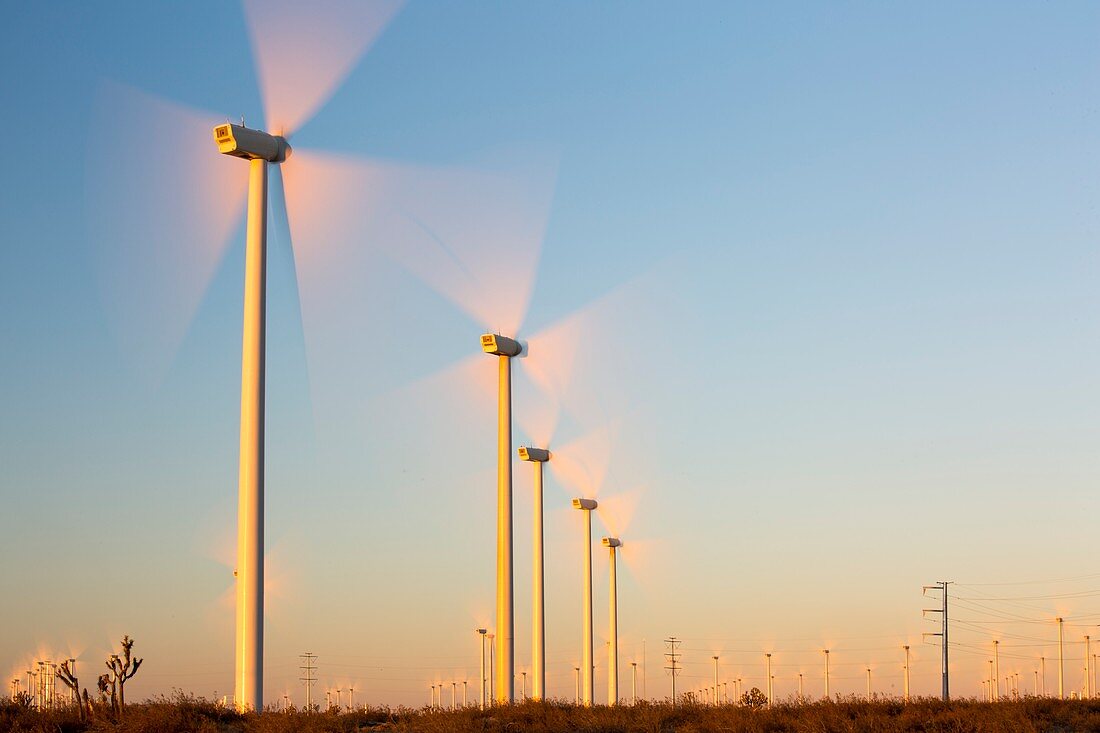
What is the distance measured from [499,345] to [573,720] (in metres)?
34.7

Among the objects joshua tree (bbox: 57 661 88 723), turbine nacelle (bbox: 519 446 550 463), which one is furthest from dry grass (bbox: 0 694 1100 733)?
turbine nacelle (bbox: 519 446 550 463)

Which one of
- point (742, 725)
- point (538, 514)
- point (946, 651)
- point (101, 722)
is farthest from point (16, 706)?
point (946, 651)

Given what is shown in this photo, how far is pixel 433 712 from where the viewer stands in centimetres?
3944

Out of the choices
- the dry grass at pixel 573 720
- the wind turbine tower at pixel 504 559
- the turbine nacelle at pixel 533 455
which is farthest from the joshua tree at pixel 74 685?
the turbine nacelle at pixel 533 455

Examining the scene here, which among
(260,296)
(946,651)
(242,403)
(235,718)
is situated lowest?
(946,651)

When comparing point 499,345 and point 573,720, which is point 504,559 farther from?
point 573,720

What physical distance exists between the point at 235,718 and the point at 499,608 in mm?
27019

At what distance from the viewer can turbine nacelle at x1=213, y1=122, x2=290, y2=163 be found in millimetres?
43375

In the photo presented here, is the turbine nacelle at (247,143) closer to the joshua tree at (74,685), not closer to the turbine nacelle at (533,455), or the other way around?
the joshua tree at (74,685)

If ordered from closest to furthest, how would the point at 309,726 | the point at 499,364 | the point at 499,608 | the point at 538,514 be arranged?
the point at 309,726 → the point at 499,608 → the point at 499,364 → the point at 538,514

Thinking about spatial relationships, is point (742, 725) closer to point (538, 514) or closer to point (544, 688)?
point (544, 688)

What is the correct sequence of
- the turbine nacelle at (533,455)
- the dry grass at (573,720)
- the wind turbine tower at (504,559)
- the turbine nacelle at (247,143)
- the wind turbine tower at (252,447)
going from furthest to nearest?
1. the turbine nacelle at (533,455)
2. the wind turbine tower at (504,559)
3. the turbine nacelle at (247,143)
4. the wind turbine tower at (252,447)
5. the dry grass at (573,720)

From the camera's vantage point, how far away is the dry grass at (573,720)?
3566 centimetres

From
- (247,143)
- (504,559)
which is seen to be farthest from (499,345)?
(247,143)
